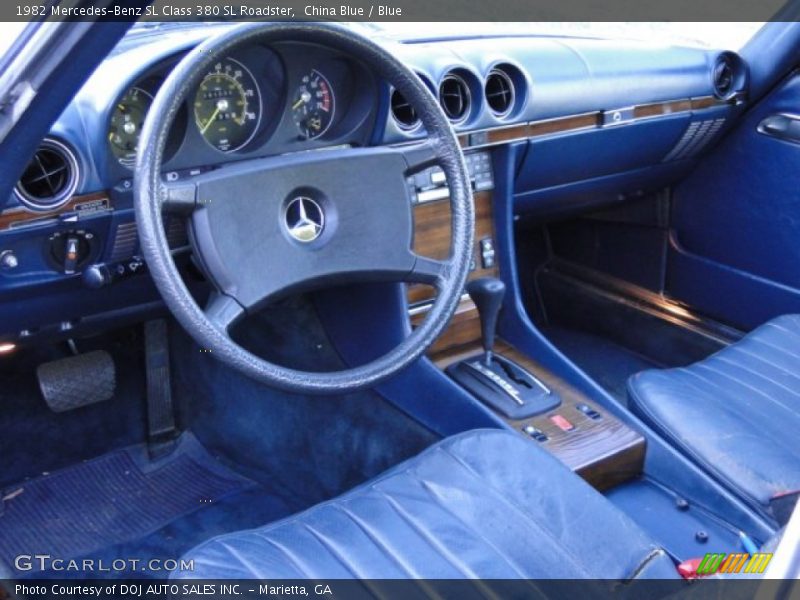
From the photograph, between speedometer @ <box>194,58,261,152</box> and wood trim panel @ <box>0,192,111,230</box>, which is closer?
wood trim panel @ <box>0,192,111,230</box>

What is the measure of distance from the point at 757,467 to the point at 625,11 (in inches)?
61.3

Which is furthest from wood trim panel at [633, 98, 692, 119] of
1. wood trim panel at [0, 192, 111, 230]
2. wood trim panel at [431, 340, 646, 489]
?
wood trim panel at [0, 192, 111, 230]

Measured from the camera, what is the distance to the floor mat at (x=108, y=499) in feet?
7.23

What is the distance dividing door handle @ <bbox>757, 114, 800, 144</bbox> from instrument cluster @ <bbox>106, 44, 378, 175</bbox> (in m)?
1.41

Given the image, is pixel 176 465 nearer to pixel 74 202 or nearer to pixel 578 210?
pixel 74 202

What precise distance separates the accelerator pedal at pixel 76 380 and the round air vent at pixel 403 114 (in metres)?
0.96

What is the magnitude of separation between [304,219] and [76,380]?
3.20 ft

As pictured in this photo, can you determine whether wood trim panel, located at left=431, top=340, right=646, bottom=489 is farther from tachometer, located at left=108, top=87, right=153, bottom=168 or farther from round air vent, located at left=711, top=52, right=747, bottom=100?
round air vent, located at left=711, top=52, right=747, bottom=100

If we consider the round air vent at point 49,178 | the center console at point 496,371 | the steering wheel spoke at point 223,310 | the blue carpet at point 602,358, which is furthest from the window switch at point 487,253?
the round air vent at point 49,178

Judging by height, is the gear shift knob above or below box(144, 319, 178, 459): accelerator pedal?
above

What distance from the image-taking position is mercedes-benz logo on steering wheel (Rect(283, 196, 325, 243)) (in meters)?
1.65

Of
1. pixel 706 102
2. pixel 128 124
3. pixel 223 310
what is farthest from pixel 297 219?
pixel 706 102

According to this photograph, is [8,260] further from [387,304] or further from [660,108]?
[660,108]

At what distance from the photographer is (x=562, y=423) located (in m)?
2.04
